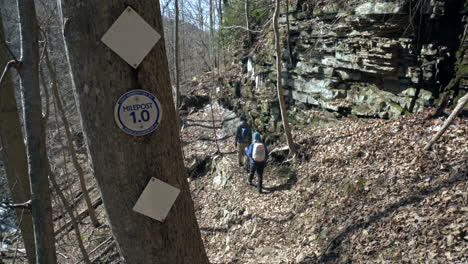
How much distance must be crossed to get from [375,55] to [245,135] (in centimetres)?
445

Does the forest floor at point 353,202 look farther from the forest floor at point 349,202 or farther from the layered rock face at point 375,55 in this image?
the layered rock face at point 375,55

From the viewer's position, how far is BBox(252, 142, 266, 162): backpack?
7992 mm

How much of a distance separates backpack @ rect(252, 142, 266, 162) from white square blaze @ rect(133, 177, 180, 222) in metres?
6.39

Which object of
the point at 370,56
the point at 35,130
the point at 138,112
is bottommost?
the point at 35,130

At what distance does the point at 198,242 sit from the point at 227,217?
6667 millimetres

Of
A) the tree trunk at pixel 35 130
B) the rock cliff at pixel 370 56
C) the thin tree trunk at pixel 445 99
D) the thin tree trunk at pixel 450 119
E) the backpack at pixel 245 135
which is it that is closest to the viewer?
the tree trunk at pixel 35 130

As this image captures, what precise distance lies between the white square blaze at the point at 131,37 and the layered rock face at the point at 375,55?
7.85 metres

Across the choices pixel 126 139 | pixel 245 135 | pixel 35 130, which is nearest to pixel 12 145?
pixel 35 130

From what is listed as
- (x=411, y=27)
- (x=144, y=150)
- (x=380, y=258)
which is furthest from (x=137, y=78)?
(x=411, y=27)

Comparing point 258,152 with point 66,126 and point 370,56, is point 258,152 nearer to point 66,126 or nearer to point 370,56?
point 370,56

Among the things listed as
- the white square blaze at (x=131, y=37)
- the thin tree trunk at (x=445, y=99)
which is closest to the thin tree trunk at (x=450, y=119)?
the thin tree trunk at (x=445, y=99)

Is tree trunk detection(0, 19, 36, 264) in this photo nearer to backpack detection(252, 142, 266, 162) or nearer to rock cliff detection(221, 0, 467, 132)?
backpack detection(252, 142, 266, 162)

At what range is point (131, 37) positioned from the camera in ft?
4.64

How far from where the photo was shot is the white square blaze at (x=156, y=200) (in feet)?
5.08
